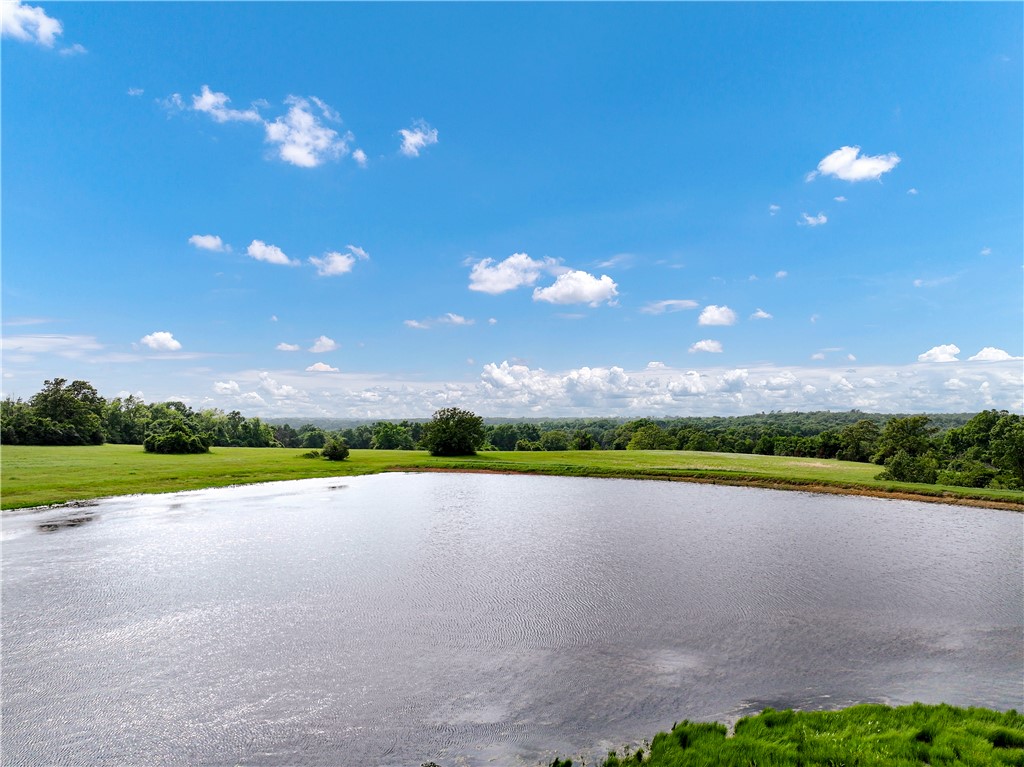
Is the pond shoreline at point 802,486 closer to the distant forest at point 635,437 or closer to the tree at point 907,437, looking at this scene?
the distant forest at point 635,437

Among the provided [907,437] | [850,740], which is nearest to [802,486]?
[907,437]

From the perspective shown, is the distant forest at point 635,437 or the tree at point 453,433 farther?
the tree at point 453,433

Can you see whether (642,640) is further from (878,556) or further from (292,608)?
(878,556)

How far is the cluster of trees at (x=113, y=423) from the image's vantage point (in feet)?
244

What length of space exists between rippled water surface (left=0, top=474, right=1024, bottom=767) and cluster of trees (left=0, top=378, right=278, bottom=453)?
54662 millimetres

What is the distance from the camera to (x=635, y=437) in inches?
4621

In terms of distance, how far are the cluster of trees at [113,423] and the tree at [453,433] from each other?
3458 centimetres

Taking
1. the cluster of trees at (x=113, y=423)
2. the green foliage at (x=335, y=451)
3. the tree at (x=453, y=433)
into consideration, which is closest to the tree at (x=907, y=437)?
the tree at (x=453, y=433)

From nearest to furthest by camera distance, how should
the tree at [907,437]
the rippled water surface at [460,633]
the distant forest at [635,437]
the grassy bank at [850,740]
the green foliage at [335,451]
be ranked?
the grassy bank at [850,740] < the rippled water surface at [460,633] < the distant forest at [635,437] < the tree at [907,437] < the green foliage at [335,451]

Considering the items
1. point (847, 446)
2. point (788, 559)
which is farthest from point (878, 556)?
point (847, 446)

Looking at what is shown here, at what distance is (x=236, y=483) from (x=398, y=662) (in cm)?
3791

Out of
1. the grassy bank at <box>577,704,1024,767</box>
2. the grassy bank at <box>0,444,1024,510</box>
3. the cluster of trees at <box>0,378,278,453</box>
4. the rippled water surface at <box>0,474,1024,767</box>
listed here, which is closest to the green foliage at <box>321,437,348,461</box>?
the grassy bank at <box>0,444,1024,510</box>

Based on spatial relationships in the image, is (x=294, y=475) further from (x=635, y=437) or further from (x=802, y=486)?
(x=635, y=437)

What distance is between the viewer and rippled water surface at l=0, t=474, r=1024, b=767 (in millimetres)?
8844
